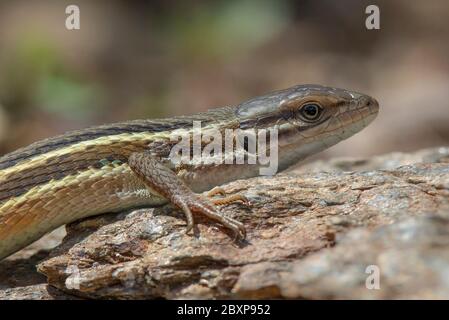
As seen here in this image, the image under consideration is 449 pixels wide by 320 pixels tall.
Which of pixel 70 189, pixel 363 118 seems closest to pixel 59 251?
pixel 70 189

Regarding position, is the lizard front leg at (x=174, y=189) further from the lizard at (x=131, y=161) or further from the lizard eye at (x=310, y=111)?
the lizard eye at (x=310, y=111)

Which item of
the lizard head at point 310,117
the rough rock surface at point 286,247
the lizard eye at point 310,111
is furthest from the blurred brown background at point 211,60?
the rough rock surface at point 286,247

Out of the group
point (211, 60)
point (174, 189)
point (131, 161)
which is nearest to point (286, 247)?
point (174, 189)

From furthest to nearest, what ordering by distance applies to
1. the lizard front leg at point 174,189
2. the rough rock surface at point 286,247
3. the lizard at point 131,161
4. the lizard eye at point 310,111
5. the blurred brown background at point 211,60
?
the blurred brown background at point 211,60
the lizard eye at point 310,111
the lizard at point 131,161
the lizard front leg at point 174,189
the rough rock surface at point 286,247

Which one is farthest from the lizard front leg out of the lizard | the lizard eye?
the lizard eye

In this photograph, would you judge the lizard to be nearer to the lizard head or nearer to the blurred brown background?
the lizard head
